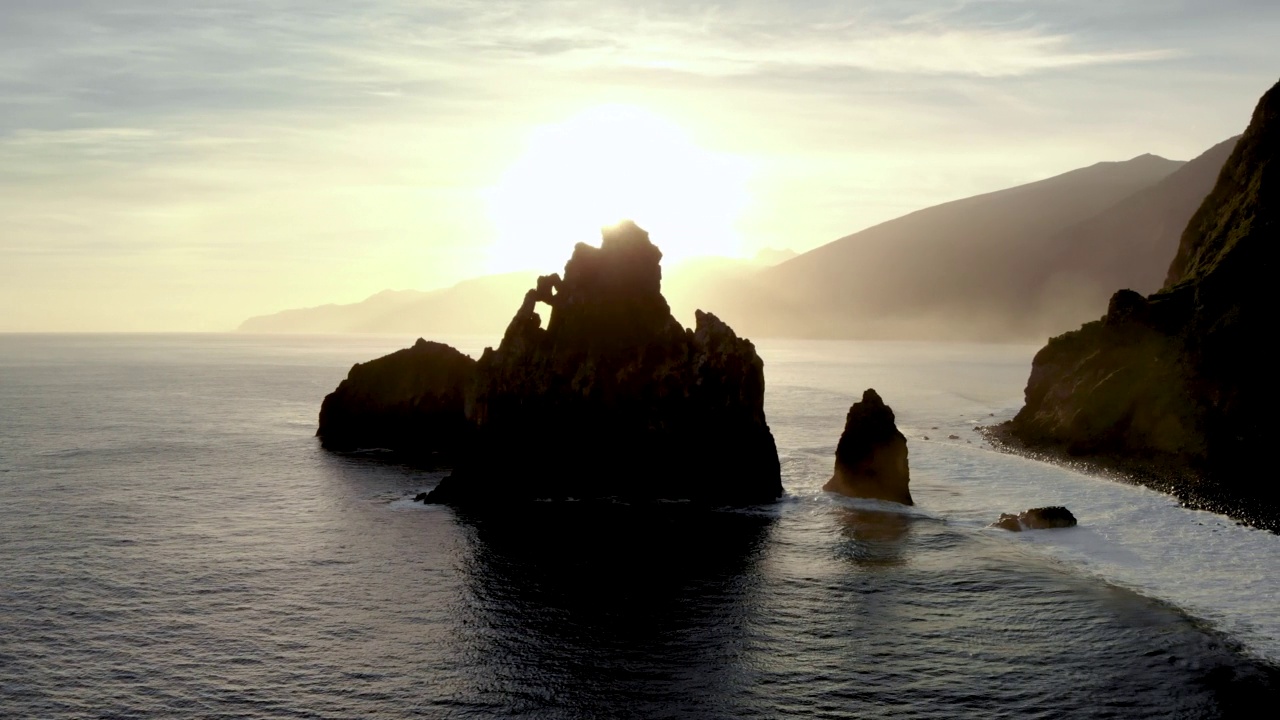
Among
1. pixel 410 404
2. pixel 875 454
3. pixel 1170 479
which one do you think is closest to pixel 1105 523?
pixel 875 454

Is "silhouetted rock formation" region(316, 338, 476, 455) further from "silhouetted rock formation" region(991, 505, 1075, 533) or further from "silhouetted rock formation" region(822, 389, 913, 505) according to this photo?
"silhouetted rock formation" region(991, 505, 1075, 533)

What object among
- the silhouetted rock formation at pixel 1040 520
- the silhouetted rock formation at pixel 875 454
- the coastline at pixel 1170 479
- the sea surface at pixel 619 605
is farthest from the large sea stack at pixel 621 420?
the coastline at pixel 1170 479

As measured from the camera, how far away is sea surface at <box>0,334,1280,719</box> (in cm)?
3406

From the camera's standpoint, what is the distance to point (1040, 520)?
200 ft

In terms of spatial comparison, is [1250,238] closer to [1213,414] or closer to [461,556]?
[1213,414]

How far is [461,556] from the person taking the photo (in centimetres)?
5384

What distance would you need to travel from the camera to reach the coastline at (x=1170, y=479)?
2464 inches

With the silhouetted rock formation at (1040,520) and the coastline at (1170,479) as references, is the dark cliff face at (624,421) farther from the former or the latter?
the coastline at (1170,479)

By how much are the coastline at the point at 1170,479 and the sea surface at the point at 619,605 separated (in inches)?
94.3

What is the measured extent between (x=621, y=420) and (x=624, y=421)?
25cm

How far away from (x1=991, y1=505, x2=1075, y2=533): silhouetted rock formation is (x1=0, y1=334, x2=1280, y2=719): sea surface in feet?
4.25

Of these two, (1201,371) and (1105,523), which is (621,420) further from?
(1201,371)

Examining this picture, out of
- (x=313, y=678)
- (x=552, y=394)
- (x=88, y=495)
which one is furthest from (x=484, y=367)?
(x=313, y=678)

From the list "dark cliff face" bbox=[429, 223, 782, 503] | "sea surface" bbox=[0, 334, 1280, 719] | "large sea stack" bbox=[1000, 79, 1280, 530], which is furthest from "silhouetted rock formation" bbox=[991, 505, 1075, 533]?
"dark cliff face" bbox=[429, 223, 782, 503]
